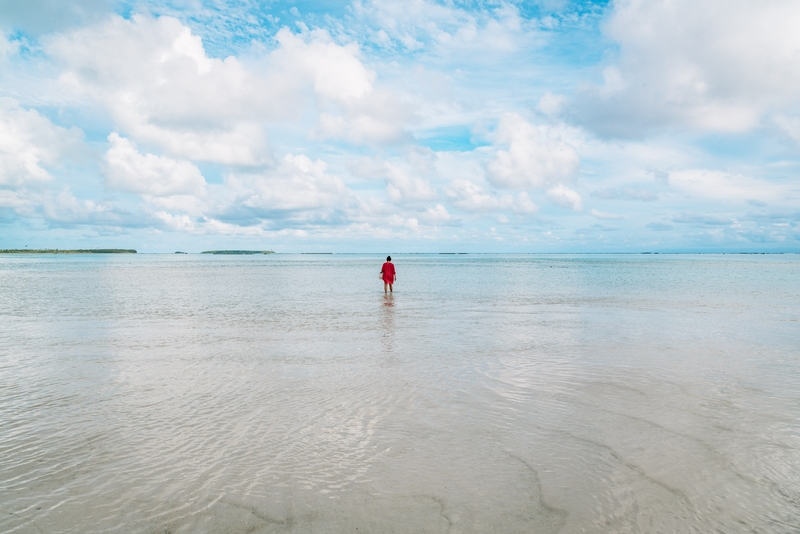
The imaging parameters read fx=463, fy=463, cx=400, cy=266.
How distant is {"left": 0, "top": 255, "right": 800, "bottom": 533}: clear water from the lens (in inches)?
191

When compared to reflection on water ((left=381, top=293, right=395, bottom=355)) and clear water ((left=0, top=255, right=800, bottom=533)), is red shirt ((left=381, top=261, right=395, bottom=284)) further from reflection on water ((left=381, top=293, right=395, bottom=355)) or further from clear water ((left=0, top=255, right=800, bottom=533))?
clear water ((left=0, top=255, right=800, bottom=533))

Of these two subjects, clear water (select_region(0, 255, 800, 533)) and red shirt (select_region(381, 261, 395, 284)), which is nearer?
clear water (select_region(0, 255, 800, 533))

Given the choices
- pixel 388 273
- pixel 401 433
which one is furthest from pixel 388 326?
pixel 388 273

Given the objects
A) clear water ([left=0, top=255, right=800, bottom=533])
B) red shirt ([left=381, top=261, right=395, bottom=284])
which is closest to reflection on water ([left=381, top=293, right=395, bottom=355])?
clear water ([left=0, top=255, right=800, bottom=533])

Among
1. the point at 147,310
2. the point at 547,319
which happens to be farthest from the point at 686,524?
the point at 147,310

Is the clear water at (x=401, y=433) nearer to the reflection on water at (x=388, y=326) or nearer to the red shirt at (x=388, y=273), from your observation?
the reflection on water at (x=388, y=326)

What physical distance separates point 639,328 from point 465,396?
432 inches

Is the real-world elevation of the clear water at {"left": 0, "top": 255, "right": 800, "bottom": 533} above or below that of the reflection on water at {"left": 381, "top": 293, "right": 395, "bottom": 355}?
above

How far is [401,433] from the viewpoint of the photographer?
686cm

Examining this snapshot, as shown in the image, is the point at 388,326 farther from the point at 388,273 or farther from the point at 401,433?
the point at 388,273

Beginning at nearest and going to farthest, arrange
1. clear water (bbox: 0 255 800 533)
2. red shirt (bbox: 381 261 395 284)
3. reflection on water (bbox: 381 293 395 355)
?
1. clear water (bbox: 0 255 800 533)
2. reflection on water (bbox: 381 293 395 355)
3. red shirt (bbox: 381 261 395 284)

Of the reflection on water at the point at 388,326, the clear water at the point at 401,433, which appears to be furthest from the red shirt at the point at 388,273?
the clear water at the point at 401,433

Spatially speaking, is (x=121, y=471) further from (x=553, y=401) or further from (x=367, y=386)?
(x=553, y=401)

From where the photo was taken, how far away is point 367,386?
939cm
